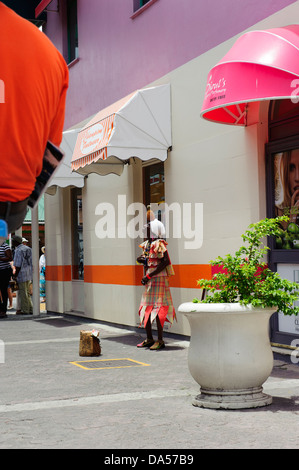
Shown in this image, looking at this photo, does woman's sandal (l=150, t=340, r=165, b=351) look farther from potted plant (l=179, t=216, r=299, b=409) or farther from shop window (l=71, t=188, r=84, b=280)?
shop window (l=71, t=188, r=84, b=280)

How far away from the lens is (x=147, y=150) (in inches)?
408

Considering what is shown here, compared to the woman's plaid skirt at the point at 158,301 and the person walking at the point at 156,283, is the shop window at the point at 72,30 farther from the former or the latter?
the woman's plaid skirt at the point at 158,301

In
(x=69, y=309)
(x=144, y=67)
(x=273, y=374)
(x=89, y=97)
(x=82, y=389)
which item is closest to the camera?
(x=82, y=389)

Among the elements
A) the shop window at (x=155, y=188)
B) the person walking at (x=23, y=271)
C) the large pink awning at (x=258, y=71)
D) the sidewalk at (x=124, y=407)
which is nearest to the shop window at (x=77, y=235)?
the person walking at (x=23, y=271)

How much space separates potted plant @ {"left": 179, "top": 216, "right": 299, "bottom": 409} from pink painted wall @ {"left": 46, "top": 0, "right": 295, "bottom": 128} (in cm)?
396

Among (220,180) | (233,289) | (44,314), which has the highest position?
(220,180)

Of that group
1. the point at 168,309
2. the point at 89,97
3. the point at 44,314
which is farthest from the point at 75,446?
the point at 44,314

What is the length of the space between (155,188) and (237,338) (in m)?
5.99

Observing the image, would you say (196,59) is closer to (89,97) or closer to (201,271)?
(201,271)

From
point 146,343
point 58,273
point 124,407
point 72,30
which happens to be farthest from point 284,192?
point 72,30

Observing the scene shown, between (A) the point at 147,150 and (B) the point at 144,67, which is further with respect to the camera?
(B) the point at 144,67

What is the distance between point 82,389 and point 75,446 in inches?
84.7

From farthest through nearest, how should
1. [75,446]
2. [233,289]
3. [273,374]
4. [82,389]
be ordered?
[273,374], [82,389], [233,289], [75,446]

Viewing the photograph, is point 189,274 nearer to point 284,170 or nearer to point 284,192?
point 284,192
